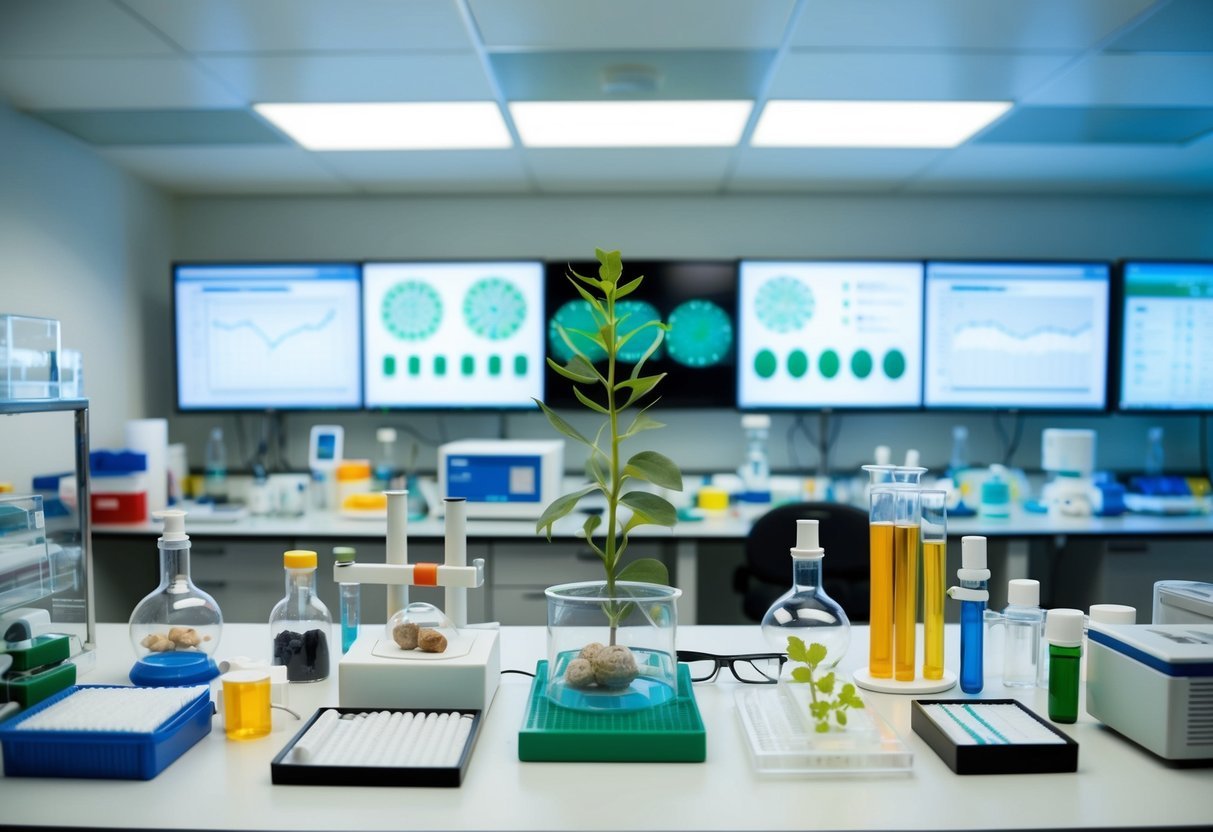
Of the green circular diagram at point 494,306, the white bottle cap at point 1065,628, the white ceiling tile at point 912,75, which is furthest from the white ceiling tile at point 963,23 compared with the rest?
the green circular diagram at point 494,306

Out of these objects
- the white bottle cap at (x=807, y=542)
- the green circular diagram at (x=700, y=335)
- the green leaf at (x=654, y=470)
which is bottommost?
the white bottle cap at (x=807, y=542)

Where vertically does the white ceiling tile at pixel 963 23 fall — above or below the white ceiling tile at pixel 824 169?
above

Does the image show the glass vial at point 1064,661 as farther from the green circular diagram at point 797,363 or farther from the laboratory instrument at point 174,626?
the green circular diagram at point 797,363

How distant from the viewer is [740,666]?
Result: 1511mm

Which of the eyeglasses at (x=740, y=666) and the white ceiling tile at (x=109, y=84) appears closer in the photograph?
the eyeglasses at (x=740, y=666)

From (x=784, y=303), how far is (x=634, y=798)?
98.6 inches

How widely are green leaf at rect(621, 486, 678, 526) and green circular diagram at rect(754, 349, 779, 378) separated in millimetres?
2083

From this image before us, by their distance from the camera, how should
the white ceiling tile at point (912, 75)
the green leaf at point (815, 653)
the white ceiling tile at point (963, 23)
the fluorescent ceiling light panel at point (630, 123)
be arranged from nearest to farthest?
1. the green leaf at point (815, 653)
2. the white ceiling tile at point (963, 23)
3. the white ceiling tile at point (912, 75)
4. the fluorescent ceiling light panel at point (630, 123)

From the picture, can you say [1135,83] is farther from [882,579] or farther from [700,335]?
[882,579]

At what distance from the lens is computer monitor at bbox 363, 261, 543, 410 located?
129 inches

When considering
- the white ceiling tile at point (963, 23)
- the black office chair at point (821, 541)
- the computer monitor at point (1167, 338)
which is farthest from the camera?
the computer monitor at point (1167, 338)

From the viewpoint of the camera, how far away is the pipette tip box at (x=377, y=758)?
1.04 m

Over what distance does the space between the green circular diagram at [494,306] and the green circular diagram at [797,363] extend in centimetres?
102

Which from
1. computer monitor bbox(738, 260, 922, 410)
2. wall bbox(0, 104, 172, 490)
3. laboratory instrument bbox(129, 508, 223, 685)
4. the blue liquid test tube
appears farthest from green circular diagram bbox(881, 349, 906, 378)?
wall bbox(0, 104, 172, 490)
